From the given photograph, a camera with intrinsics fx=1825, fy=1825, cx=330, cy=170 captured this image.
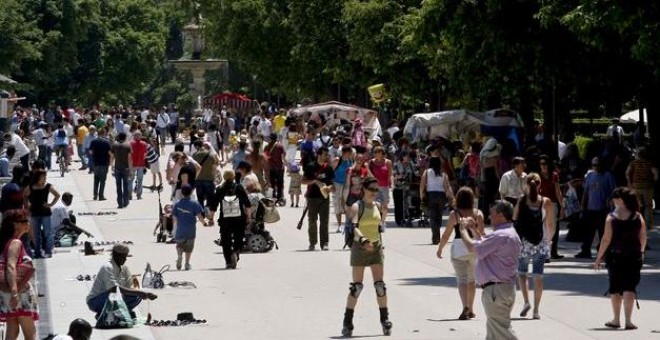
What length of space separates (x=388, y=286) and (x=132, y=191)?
18531 millimetres

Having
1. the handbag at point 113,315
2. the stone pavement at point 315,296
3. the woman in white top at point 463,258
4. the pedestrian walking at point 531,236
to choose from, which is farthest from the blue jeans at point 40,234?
the pedestrian walking at point 531,236

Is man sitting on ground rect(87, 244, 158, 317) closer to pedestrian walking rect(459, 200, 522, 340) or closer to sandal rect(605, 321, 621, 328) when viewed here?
pedestrian walking rect(459, 200, 522, 340)

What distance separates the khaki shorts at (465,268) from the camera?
18516 mm

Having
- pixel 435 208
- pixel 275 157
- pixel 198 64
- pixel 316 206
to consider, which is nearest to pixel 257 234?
pixel 316 206

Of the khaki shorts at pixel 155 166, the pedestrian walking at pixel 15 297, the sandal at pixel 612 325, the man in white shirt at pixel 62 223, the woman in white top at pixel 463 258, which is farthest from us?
the khaki shorts at pixel 155 166

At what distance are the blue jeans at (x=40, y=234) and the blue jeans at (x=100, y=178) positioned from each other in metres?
12.3

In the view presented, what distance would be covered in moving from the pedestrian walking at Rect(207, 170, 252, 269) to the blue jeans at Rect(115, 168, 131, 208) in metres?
12.3

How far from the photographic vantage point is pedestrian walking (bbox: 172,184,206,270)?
79.9 ft

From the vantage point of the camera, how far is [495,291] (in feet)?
50.6

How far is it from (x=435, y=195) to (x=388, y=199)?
10.5ft

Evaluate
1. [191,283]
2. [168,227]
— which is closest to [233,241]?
[191,283]

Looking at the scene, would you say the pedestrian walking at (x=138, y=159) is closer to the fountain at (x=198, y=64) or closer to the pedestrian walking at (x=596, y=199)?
the pedestrian walking at (x=596, y=199)

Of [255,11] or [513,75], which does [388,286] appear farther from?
[255,11]

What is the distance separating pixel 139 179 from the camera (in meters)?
39.8
